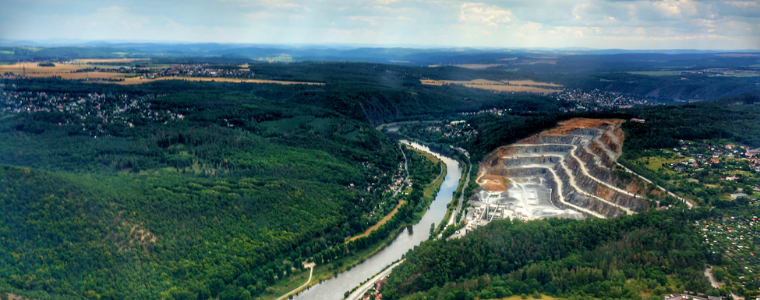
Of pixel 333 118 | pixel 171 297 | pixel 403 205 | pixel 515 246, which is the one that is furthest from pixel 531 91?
pixel 171 297

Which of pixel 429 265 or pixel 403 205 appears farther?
pixel 403 205

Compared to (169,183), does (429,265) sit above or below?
below

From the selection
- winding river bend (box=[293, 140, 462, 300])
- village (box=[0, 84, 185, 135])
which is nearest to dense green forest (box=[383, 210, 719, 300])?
winding river bend (box=[293, 140, 462, 300])

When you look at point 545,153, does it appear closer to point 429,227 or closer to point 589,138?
point 589,138

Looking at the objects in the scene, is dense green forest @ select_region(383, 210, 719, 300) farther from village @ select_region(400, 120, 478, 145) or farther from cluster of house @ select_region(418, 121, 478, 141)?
cluster of house @ select_region(418, 121, 478, 141)

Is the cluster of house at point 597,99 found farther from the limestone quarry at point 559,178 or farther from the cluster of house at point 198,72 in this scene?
the cluster of house at point 198,72
